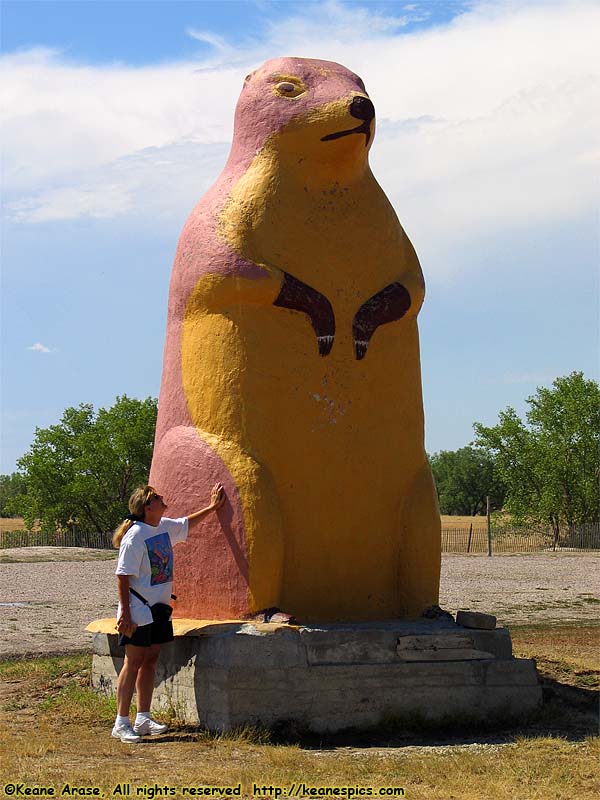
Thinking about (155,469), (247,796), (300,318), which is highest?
(300,318)

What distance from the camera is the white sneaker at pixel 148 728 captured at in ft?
21.3

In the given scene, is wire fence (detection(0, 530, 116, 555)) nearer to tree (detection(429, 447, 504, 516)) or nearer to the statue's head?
the statue's head

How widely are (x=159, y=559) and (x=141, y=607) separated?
0.31m

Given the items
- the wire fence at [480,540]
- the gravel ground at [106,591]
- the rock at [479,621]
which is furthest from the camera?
the wire fence at [480,540]

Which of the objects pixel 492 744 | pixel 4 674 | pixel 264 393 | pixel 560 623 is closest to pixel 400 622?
pixel 492 744

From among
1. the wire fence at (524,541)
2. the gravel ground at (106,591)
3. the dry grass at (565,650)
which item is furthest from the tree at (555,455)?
the dry grass at (565,650)

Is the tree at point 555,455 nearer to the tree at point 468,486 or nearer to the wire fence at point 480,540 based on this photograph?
the wire fence at point 480,540

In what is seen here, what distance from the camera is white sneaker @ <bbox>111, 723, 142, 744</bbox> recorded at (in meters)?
6.44

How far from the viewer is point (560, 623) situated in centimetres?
1351

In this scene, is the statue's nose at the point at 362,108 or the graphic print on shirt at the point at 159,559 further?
the statue's nose at the point at 362,108

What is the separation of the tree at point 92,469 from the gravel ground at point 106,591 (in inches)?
298

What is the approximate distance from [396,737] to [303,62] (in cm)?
487

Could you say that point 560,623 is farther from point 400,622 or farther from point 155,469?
point 155,469

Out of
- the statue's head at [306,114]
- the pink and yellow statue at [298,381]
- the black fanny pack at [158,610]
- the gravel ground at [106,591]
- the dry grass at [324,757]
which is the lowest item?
the dry grass at [324,757]
